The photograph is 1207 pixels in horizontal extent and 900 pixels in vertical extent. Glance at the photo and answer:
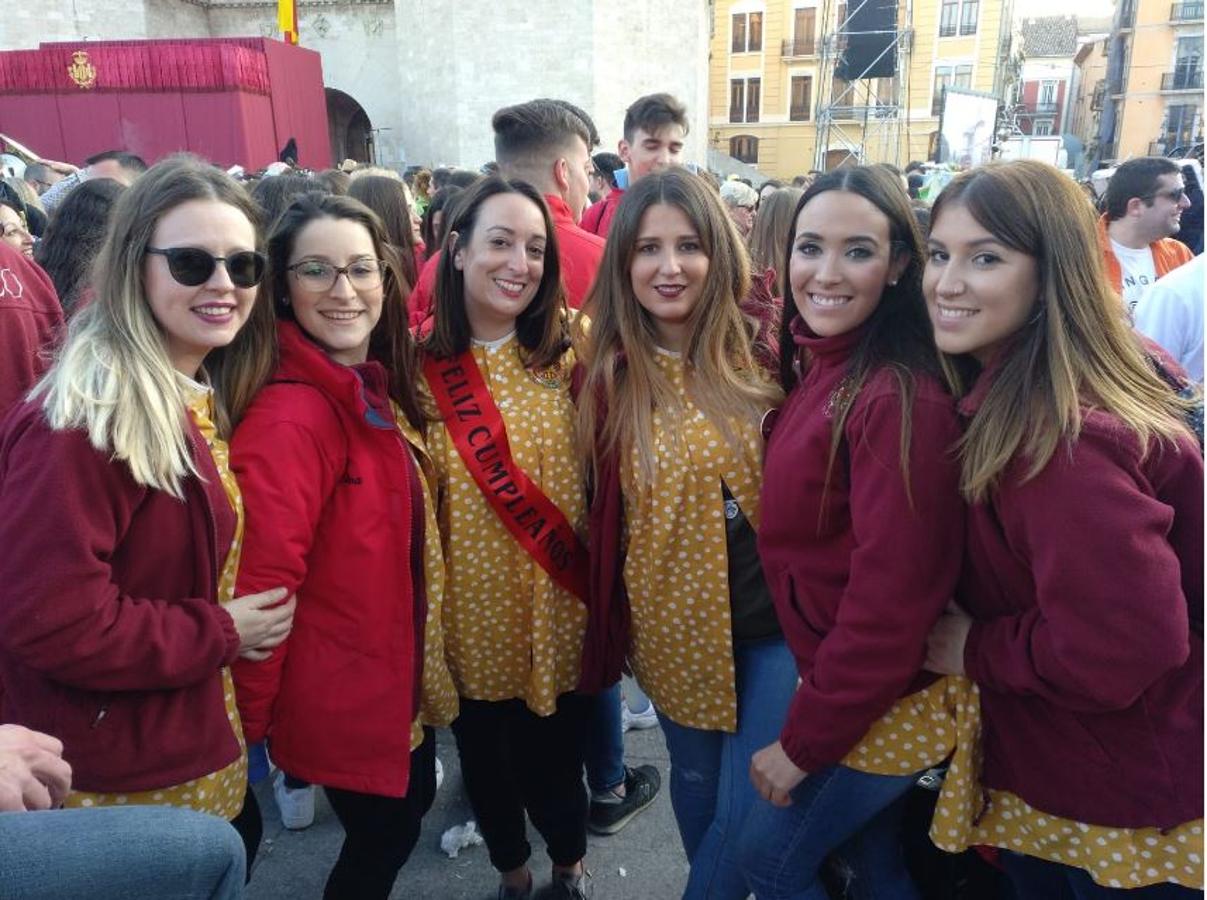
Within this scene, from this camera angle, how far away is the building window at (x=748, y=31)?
3816 cm

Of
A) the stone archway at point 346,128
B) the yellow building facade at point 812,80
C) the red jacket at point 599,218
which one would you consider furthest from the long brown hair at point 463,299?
the yellow building facade at point 812,80

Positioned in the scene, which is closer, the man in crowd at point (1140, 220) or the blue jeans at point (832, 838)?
the blue jeans at point (832, 838)

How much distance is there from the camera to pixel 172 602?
162 centimetres

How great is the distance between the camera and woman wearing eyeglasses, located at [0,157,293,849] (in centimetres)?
144

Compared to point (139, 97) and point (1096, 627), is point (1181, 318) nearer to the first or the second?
point (1096, 627)

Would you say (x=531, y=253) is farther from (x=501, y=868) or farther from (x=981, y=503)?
(x=501, y=868)

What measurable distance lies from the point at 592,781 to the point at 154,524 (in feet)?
6.31

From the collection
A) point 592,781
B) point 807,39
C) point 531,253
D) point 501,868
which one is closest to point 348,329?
point 531,253

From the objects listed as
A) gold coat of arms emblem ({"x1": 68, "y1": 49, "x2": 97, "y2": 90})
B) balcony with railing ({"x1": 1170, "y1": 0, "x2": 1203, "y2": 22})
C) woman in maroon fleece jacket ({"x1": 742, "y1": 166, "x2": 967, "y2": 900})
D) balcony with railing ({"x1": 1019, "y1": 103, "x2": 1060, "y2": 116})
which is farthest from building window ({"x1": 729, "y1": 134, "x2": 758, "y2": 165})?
woman in maroon fleece jacket ({"x1": 742, "y1": 166, "x2": 967, "y2": 900})

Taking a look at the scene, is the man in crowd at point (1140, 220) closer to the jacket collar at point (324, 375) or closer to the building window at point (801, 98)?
the jacket collar at point (324, 375)

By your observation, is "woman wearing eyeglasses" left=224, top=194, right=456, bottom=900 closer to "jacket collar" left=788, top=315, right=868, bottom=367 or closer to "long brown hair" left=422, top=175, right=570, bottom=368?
"long brown hair" left=422, top=175, right=570, bottom=368

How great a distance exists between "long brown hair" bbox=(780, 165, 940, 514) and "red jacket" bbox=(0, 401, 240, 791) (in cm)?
129

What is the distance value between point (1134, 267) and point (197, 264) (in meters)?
4.90

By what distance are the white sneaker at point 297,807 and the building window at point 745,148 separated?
3977 centimetres
